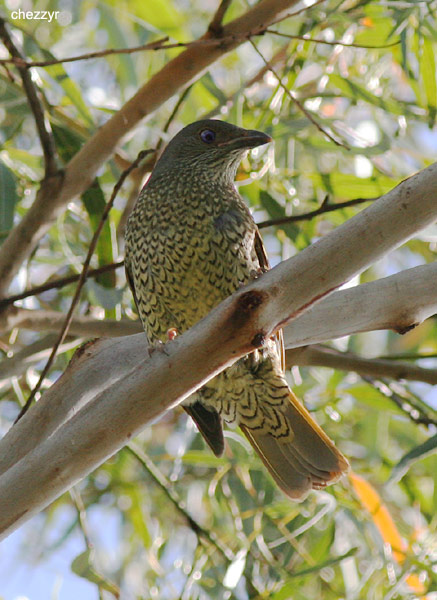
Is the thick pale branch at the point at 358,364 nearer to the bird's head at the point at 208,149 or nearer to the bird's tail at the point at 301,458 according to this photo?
the bird's tail at the point at 301,458

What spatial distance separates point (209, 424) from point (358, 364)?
1.65ft

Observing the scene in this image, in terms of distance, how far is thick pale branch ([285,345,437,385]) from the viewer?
276 centimetres

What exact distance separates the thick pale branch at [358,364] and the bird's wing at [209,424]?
0.30m

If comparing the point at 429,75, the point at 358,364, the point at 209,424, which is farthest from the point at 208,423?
the point at 429,75

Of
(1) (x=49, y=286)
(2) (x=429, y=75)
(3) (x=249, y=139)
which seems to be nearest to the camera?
(1) (x=49, y=286)

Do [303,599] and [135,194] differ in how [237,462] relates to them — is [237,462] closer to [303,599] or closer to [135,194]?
[303,599]

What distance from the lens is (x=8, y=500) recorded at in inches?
72.0

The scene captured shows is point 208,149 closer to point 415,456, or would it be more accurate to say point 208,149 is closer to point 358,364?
point 358,364

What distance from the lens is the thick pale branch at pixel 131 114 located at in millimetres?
2865

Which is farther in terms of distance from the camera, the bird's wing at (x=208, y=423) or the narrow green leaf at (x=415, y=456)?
the bird's wing at (x=208, y=423)

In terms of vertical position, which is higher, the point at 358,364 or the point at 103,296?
the point at 103,296

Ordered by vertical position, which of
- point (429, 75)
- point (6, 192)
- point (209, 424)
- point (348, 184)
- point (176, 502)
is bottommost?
point (176, 502)

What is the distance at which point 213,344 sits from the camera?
1.81 meters

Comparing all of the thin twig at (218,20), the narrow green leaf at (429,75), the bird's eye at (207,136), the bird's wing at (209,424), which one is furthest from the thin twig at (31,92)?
the narrow green leaf at (429,75)
